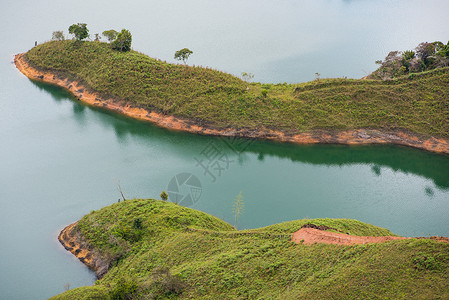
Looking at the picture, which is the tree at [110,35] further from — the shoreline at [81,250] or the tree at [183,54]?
the shoreline at [81,250]

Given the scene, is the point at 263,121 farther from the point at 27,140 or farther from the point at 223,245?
the point at 27,140

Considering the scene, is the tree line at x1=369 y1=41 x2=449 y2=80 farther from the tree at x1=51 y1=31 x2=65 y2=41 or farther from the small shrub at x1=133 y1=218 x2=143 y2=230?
the tree at x1=51 y1=31 x2=65 y2=41

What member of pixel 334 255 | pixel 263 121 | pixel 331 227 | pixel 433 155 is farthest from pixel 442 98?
pixel 334 255

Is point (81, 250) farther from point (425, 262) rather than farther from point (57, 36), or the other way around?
point (57, 36)

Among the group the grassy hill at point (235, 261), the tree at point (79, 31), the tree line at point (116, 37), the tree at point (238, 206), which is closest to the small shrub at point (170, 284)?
the grassy hill at point (235, 261)

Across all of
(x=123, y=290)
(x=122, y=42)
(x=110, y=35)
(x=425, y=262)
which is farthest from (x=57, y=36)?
(x=425, y=262)

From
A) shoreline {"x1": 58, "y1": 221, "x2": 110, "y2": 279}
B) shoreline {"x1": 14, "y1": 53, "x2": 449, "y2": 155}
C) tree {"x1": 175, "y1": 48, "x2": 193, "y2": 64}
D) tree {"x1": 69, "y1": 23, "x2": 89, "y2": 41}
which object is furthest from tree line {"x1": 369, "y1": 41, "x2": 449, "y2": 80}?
tree {"x1": 69, "y1": 23, "x2": 89, "y2": 41}

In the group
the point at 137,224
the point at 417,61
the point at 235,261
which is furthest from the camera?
the point at 417,61

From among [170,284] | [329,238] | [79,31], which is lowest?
[170,284]

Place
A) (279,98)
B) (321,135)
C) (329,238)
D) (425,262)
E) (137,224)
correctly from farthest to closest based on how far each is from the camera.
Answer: (279,98) < (321,135) < (137,224) < (329,238) < (425,262)
